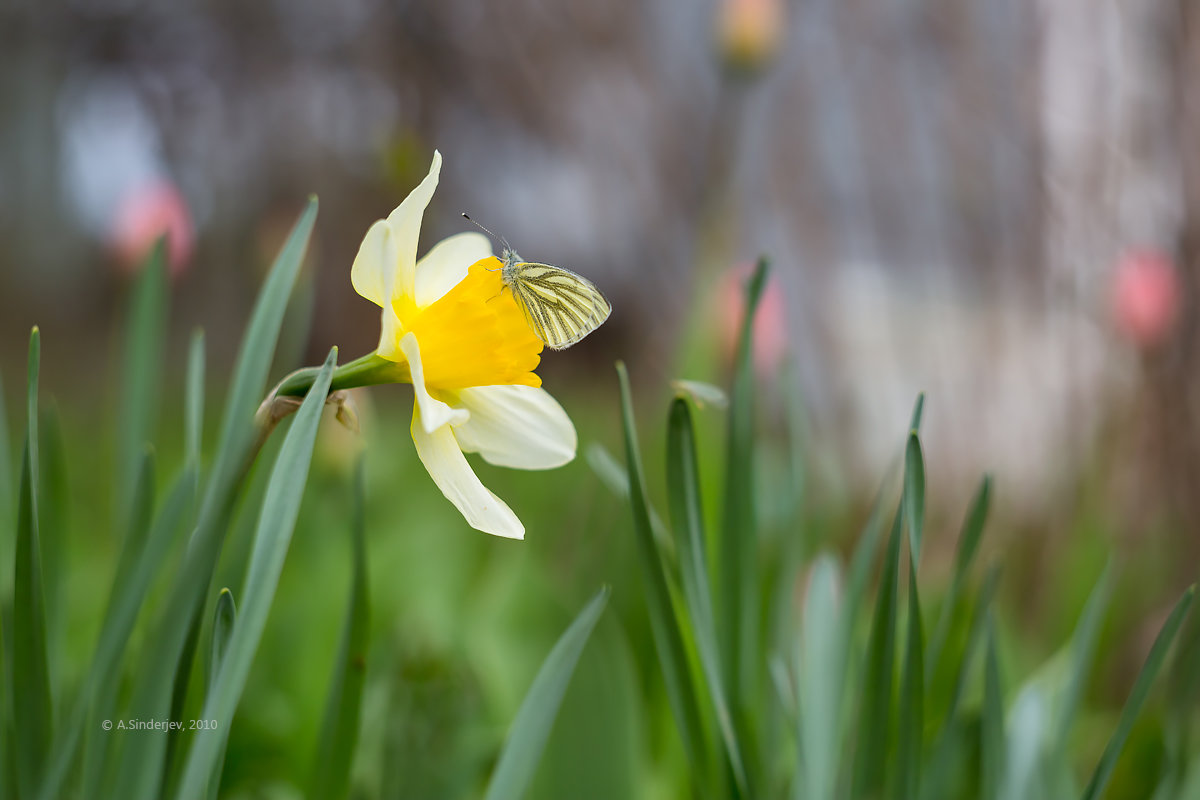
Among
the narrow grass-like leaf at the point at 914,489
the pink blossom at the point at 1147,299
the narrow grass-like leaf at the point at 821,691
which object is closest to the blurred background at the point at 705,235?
the pink blossom at the point at 1147,299

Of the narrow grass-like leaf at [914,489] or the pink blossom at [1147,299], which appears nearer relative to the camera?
the narrow grass-like leaf at [914,489]

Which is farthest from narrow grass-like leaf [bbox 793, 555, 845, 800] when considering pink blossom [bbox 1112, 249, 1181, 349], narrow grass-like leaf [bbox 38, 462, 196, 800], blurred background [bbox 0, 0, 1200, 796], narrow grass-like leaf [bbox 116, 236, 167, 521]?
pink blossom [bbox 1112, 249, 1181, 349]

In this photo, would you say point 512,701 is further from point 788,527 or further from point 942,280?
point 942,280

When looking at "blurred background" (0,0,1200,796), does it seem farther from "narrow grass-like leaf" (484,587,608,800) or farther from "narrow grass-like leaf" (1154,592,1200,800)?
"narrow grass-like leaf" (1154,592,1200,800)

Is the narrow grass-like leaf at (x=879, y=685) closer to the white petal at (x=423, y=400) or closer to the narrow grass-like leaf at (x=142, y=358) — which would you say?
the white petal at (x=423, y=400)

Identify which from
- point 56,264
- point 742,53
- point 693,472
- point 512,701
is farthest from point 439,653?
point 56,264

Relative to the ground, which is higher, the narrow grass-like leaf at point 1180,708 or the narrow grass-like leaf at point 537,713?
the narrow grass-like leaf at point 537,713
